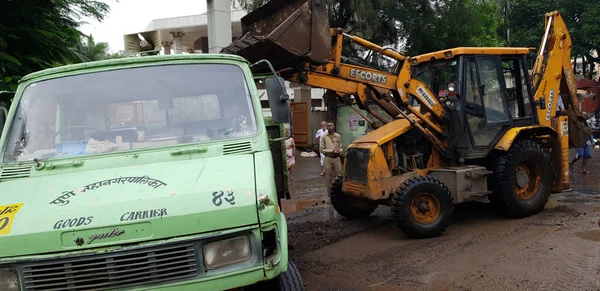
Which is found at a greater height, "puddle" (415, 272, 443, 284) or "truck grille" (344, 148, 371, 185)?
"truck grille" (344, 148, 371, 185)

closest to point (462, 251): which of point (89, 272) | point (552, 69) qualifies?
point (552, 69)

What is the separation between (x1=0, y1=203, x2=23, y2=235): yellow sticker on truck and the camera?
2765mm

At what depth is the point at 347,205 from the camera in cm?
761

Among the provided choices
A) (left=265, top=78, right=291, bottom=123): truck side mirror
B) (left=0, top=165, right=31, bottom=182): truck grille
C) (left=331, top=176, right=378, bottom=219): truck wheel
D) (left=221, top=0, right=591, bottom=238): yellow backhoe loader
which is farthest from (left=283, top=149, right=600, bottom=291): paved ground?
(left=0, top=165, right=31, bottom=182): truck grille

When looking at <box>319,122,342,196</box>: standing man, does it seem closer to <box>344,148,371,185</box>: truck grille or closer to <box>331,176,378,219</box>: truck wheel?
<box>331,176,378,219</box>: truck wheel

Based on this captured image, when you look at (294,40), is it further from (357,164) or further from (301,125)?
(301,125)

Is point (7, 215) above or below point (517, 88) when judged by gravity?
below

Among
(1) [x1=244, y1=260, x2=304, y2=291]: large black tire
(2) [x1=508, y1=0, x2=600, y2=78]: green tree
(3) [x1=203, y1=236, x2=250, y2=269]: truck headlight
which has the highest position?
(2) [x1=508, y1=0, x2=600, y2=78]: green tree

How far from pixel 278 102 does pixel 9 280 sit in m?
2.23

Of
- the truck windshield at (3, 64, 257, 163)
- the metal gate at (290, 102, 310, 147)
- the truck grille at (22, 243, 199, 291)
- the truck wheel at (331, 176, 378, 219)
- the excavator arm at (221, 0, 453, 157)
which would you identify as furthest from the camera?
the metal gate at (290, 102, 310, 147)

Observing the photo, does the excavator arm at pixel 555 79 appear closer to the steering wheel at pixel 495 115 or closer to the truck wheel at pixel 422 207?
the steering wheel at pixel 495 115

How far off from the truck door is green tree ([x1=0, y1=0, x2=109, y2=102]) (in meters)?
6.00

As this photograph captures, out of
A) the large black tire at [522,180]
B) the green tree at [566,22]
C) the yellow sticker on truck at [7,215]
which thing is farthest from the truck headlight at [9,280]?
the green tree at [566,22]

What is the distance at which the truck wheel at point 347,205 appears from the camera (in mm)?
7516
